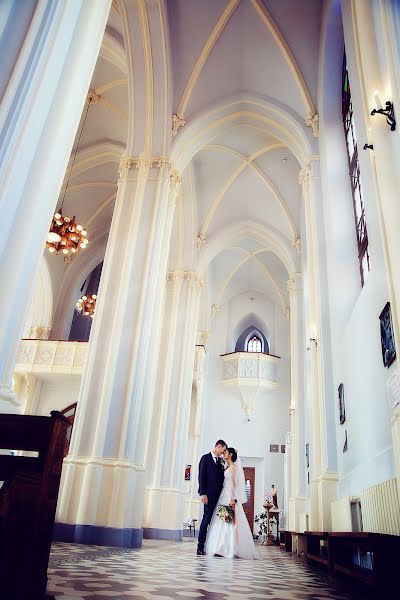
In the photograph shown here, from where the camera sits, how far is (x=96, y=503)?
6.60m

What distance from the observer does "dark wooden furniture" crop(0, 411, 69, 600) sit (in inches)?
77.2

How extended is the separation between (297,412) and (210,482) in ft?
23.3

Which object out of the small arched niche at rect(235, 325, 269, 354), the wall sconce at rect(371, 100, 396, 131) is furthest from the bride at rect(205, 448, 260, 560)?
the small arched niche at rect(235, 325, 269, 354)

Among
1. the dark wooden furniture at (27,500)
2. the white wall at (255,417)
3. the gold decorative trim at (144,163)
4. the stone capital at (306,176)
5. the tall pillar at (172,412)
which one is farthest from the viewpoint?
the white wall at (255,417)

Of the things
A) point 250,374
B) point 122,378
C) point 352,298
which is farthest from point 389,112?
point 250,374

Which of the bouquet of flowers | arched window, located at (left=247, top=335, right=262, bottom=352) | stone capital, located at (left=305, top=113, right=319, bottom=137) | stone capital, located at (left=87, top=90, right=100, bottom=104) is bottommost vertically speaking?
the bouquet of flowers

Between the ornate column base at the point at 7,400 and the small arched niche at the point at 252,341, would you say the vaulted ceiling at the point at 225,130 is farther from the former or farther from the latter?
the ornate column base at the point at 7,400

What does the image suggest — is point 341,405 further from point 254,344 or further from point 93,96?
point 254,344

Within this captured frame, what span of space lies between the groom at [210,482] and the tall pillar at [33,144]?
14.3 ft

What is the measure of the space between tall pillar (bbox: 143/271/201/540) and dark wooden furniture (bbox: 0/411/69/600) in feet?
30.1

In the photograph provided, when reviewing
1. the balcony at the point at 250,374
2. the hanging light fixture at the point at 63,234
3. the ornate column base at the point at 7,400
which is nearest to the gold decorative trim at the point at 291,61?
the hanging light fixture at the point at 63,234

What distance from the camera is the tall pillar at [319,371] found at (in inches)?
288

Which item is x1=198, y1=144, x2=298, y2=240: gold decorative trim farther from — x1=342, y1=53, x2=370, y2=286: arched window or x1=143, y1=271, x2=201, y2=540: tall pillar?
x1=342, y1=53, x2=370, y2=286: arched window

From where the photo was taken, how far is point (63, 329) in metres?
16.4
